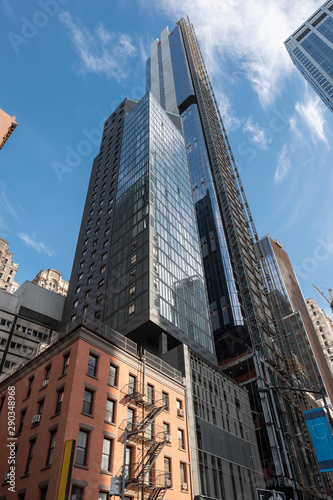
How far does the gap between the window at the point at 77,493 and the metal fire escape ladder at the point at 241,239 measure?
4289cm

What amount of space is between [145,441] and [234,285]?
210ft

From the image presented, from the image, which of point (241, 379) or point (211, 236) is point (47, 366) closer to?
point (241, 379)

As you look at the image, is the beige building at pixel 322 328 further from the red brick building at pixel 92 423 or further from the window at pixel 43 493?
the window at pixel 43 493

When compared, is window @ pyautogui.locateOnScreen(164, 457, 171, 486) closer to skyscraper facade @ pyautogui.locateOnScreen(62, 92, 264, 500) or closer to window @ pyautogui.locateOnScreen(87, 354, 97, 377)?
skyscraper facade @ pyautogui.locateOnScreen(62, 92, 264, 500)

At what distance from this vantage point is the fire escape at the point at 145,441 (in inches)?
1185

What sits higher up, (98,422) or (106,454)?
(98,422)

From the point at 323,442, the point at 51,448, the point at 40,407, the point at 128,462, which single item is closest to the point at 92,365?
the point at 40,407

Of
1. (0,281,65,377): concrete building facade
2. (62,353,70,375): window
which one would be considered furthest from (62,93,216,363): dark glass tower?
(62,353,70,375): window

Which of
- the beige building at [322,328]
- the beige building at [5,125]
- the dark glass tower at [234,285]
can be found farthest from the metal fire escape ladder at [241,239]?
the beige building at [322,328]

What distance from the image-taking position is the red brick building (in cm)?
2680

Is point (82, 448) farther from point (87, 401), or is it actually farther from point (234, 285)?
point (234, 285)

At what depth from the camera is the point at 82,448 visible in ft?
90.4

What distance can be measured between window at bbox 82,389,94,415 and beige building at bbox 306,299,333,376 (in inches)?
6043

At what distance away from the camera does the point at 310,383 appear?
134125 millimetres
